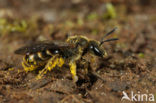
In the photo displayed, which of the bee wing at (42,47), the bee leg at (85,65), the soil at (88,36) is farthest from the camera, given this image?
the bee leg at (85,65)

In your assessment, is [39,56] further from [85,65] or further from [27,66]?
[85,65]

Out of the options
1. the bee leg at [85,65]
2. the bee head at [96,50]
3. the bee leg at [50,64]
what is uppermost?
the bee head at [96,50]

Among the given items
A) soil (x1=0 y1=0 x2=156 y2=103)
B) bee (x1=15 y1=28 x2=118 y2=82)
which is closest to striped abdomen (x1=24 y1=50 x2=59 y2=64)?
bee (x1=15 y1=28 x2=118 y2=82)

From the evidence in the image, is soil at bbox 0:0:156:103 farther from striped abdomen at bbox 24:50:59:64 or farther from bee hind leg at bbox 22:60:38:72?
striped abdomen at bbox 24:50:59:64

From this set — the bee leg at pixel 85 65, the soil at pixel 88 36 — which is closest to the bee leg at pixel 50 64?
the soil at pixel 88 36

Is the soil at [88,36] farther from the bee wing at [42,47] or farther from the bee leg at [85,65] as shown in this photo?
the bee wing at [42,47]

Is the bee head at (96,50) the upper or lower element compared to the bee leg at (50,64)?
upper

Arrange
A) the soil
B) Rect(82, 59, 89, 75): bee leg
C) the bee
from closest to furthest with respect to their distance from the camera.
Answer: the soil < the bee < Rect(82, 59, 89, 75): bee leg

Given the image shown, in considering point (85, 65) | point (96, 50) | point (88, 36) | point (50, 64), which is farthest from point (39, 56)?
point (88, 36)
